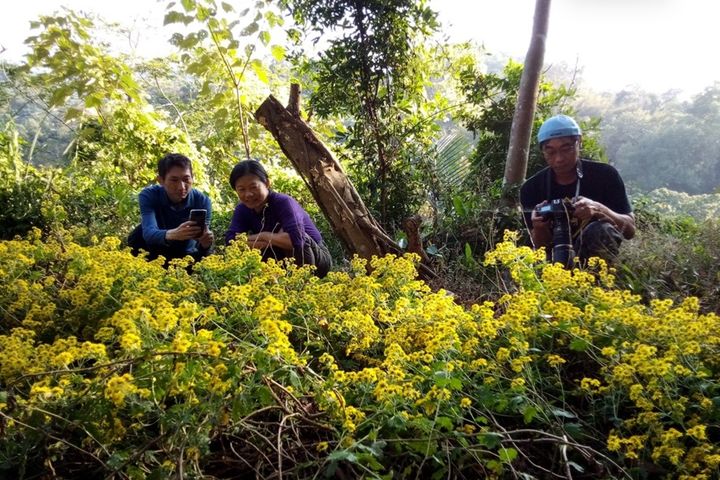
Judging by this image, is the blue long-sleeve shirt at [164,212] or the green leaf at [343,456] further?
the blue long-sleeve shirt at [164,212]

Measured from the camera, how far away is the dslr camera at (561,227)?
2.84m

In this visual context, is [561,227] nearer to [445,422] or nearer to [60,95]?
[445,422]

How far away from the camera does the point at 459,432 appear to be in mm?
1245

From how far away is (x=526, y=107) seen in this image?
13.8ft

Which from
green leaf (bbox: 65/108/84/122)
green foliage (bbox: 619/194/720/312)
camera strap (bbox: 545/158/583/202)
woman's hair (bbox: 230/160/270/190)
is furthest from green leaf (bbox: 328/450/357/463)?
green leaf (bbox: 65/108/84/122)

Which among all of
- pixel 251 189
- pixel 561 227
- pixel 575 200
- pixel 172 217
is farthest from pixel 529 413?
pixel 172 217

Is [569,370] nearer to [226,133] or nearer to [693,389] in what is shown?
[693,389]

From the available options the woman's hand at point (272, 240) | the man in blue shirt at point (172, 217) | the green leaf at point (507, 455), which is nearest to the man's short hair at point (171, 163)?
the man in blue shirt at point (172, 217)

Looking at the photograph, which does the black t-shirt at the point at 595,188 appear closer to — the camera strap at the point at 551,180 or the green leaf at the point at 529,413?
the camera strap at the point at 551,180

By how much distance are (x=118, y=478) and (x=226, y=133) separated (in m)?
6.14

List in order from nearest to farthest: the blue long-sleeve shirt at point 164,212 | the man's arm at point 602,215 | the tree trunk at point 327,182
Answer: the man's arm at point 602,215 < the tree trunk at point 327,182 < the blue long-sleeve shirt at point 164,212

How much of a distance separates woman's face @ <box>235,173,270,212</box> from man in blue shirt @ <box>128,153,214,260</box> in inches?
15.4

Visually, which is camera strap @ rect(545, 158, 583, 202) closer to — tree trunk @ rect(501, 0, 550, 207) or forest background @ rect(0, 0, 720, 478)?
forest background @ rect(0, 0, 720, 478)

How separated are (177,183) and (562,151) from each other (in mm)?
2842
